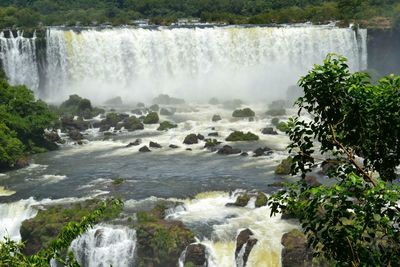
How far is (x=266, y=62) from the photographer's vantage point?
1828 inches

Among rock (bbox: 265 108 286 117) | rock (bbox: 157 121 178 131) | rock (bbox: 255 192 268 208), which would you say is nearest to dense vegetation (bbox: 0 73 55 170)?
rock (bbox: 157 121 178 131)

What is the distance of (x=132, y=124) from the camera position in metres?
33.5

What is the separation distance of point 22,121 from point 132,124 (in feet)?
22.9

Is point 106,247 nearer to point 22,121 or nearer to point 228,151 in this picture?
point 228,151

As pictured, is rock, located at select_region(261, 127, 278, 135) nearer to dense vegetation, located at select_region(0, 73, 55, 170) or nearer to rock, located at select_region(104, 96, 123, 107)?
dense vegetation, located at select_region(0, 73, 55, 170)

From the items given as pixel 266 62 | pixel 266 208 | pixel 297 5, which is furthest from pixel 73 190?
pixel 297 5

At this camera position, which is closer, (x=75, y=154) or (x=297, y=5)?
(x=75, y=154)

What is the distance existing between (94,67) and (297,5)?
1257 inches

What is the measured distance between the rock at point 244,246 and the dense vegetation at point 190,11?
35639 millimetres

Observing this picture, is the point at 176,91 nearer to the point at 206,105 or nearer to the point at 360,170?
the point at 206,105

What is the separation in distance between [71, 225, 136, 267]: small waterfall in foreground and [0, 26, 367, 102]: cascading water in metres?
26.0

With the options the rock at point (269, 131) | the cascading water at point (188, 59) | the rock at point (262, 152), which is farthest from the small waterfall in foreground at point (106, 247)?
the cascading water at point (188, 59)

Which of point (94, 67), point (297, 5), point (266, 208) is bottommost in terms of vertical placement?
point (266, 208)

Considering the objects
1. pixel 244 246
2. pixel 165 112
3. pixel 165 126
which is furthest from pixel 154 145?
pixel 244 246
